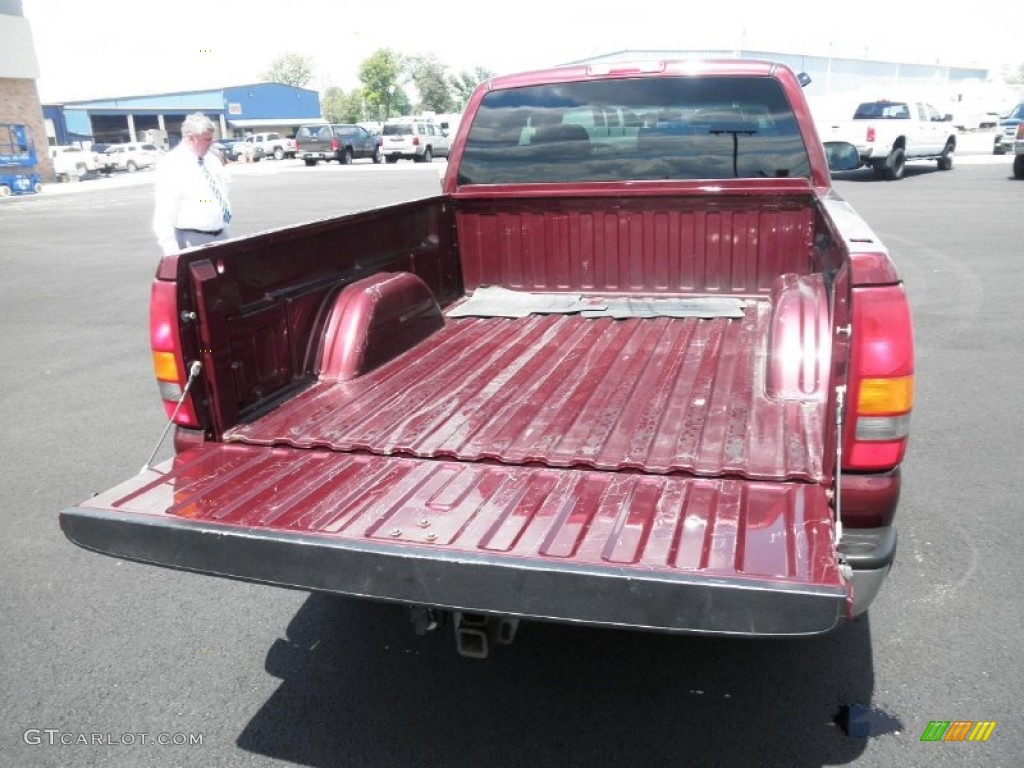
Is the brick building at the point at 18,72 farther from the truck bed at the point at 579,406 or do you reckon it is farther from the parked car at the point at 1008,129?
the truck bed at the point at 579,406

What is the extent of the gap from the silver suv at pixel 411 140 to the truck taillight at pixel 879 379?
37186 millimetres

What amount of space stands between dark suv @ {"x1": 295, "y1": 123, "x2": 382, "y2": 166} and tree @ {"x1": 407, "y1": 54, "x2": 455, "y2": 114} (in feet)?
202

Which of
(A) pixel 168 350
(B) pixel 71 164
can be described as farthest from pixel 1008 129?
(B) pixel 71 164

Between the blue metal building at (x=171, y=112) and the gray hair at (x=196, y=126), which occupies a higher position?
the blue metal building at (x=171, y=112)

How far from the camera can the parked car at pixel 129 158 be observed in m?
45.3

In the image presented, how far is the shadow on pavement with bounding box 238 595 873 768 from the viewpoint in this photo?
2.67 meters

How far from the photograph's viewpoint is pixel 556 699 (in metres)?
2.92

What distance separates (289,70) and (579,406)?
395ft

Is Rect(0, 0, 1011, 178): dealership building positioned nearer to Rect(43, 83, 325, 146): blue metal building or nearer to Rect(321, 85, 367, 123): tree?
Rect(43, 83, 325, 146): blue metal building

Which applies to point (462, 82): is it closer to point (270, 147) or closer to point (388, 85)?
point (388, 85)

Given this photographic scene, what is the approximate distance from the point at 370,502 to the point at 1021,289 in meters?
8.65

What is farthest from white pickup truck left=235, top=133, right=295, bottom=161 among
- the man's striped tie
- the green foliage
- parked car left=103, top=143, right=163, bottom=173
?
the man's striped tie

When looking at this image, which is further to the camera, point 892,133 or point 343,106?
point 343,106

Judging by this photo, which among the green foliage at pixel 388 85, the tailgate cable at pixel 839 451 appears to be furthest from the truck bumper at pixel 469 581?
the green foliage at pixel 388 85
